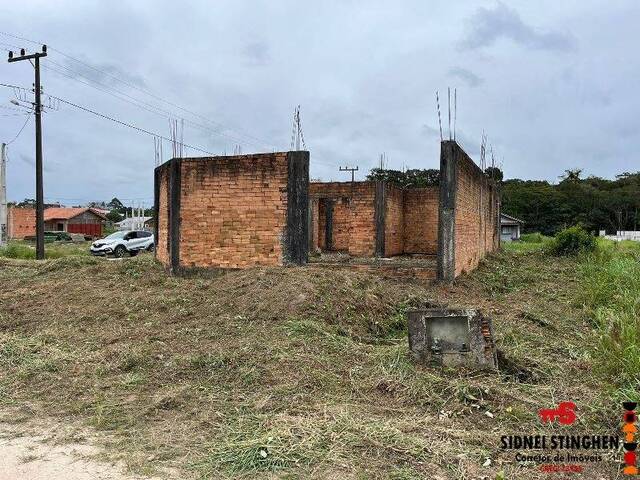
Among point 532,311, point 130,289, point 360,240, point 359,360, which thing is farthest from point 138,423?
point 360,240

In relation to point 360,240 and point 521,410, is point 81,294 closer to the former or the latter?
point 521,410

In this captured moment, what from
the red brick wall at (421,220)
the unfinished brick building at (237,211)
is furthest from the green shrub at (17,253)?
the red brick wall at (421,220)

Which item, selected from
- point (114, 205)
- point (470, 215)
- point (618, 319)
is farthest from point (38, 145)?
point (114, 205)

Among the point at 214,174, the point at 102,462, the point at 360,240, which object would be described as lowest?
the point at 102,462

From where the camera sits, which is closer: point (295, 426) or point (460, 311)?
point (295, 426)

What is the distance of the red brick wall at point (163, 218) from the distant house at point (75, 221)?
41219 mm

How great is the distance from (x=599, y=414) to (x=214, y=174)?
773 centimetres

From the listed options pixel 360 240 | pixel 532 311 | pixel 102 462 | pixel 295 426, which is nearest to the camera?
pixel 102 462

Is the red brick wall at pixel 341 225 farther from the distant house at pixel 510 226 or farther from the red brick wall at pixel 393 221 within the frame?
the distant house at pixel 510 226

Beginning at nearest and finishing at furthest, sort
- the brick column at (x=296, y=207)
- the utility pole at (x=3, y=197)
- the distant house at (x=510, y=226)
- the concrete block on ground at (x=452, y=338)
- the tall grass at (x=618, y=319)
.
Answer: the tall grass at (x=618, y=319) < the concrete block on ground at (x=452, y=338) < the brick column at (x=296, y=207) < the utility pole at (x=3, y=197) < the distant house at (x=510, y=226)

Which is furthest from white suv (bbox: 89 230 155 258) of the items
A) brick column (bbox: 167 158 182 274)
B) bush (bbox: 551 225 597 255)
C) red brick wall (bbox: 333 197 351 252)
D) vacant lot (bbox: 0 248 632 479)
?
bush (bbox: 551 225 597 255)

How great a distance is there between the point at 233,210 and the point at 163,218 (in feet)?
7.92

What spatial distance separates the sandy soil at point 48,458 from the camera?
10.0 ft

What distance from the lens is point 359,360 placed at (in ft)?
16.4
